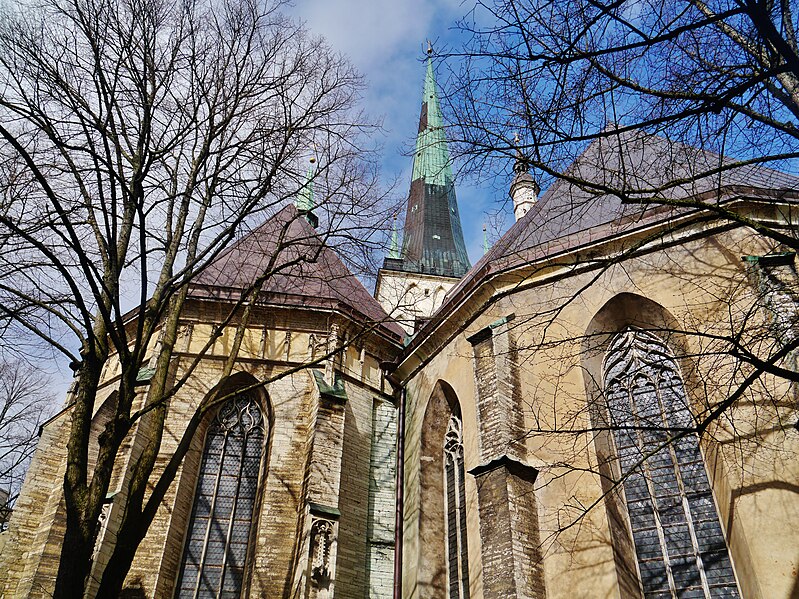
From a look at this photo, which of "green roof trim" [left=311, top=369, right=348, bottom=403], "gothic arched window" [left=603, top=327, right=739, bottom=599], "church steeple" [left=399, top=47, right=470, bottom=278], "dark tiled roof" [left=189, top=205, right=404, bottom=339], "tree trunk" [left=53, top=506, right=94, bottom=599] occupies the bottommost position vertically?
"tree trunk" [left=53, top=506, right=94, bottom=599]

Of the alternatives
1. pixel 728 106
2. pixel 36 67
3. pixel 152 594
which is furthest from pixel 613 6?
pixel 152 594

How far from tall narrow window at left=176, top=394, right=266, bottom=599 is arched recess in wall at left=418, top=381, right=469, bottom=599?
272 cm

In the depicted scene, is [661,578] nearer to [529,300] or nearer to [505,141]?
[529,300]

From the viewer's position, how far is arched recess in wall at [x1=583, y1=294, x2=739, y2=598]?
275 inches

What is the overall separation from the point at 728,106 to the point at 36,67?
607 centimetres

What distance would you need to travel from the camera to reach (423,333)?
1132 cm

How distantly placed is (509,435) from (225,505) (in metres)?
4.83

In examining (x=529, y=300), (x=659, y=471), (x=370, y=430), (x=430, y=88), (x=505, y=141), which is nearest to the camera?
(x=505, y=141)

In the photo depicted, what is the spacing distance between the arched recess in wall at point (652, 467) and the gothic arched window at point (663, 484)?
11mm

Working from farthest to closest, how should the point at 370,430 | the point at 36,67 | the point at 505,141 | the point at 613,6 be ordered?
the point at 370,430 < the point at 36,67 < the point at 505,141 < the point at 613,6

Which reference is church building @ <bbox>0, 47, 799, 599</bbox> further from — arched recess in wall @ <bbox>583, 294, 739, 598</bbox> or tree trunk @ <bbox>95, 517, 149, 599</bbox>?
tree trunk @ <bbox>95, 517, 149, 599</bbox>

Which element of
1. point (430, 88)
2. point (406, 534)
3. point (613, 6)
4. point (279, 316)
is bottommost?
point (406, 534)

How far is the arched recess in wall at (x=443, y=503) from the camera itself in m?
9.05

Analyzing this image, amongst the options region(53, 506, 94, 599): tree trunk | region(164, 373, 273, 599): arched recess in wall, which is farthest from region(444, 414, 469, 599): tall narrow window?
region(53, 506, 94, 599): tree trunk
